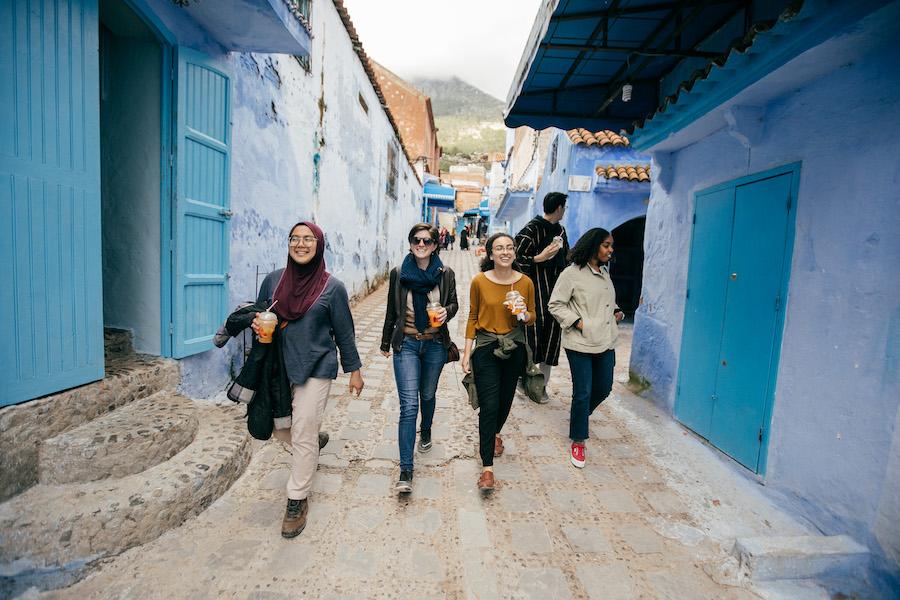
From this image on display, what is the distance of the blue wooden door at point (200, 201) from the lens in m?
3.65

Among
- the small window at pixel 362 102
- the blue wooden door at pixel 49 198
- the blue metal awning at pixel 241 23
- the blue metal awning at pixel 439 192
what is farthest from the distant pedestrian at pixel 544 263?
the blue metal awning at pixel 439 192

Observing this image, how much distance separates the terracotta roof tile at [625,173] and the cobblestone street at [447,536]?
285 inches

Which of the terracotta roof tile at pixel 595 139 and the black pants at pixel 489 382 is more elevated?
the terracotta roof tile at pixel 595 139

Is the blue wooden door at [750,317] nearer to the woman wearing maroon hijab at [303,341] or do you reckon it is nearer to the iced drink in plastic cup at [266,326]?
the woman wearing maroon hijab at [303,341]

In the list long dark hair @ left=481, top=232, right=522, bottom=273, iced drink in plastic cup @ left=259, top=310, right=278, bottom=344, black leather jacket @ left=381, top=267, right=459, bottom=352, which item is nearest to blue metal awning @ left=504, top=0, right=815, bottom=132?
long dark hair @ left=481, top=232, right=522, bottom=273

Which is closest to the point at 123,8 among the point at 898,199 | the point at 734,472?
the point at 898,199

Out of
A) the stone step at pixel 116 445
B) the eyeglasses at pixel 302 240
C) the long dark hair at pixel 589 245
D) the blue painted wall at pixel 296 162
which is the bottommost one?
the stone step at pixel 116 445

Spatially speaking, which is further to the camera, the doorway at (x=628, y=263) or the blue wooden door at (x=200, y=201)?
the doorway at (x=628, y=263)

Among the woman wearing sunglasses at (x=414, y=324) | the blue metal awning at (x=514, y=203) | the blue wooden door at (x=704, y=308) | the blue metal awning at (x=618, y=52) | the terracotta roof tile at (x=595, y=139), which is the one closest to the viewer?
the woman wearing sunglasses at (x=414, y=324)

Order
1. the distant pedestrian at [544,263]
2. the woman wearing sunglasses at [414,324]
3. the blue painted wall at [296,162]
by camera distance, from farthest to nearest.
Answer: the blue painted wall at [296,162] → the distant pedestrian at [544,263] → the woman wearing sunglasses at [414,324]

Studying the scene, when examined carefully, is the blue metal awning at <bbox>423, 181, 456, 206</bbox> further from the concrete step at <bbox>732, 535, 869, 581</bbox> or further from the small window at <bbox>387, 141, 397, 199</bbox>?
the concrete step at <bbox>732, 535, 869, 581</bbox>

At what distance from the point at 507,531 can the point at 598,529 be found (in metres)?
0.58

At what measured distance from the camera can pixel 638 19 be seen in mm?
3625

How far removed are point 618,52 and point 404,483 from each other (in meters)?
4.02
